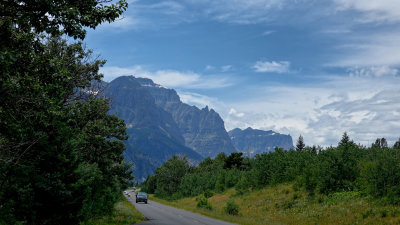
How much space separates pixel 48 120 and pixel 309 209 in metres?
28.6

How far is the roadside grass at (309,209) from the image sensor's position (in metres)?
25.5

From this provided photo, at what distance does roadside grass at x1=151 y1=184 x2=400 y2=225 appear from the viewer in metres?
25.5

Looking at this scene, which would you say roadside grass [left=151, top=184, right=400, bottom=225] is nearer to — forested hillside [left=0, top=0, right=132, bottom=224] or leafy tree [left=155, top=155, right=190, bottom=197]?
forested hillside [left=0, top=0, right=132, bottom=224]

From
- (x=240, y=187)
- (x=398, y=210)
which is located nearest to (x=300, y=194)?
(x=398, y=210)

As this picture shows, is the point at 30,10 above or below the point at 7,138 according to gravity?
above

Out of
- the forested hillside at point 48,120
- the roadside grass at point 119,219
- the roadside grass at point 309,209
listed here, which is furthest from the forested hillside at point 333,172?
the forested hillside at point 48,120

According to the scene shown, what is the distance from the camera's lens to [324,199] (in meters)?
33.8

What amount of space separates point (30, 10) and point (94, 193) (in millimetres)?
15682

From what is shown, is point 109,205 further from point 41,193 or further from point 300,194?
point 300,194

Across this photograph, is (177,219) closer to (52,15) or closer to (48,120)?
(48,120)

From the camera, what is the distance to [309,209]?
33000 millimetres

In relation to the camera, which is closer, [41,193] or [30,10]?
[30,10]

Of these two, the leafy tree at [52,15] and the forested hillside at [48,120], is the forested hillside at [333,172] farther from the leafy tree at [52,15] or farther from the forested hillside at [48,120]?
the leafy tree at [52,15]

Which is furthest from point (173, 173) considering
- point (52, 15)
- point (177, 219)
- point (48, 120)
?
point (52, 15)
